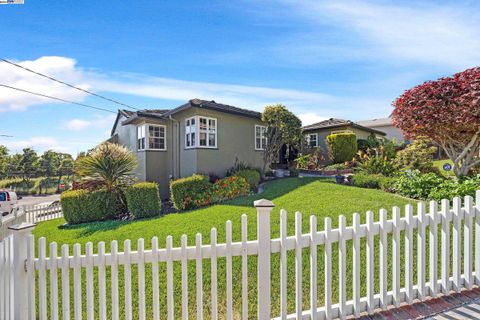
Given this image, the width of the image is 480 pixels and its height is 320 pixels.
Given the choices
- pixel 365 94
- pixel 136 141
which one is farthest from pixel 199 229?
pixel 136 141

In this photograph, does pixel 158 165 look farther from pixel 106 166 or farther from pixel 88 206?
pixel 88 206

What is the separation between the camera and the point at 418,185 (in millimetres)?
7797

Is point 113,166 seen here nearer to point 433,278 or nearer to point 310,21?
point 310,21

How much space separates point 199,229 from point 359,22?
6764mm

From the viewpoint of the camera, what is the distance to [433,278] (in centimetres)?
318

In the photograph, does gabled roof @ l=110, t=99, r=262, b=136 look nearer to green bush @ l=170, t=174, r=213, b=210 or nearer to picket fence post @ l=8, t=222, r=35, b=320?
green bush @ l=170, t=174, r=213, b=210

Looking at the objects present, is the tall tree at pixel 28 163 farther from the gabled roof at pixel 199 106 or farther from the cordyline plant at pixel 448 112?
the cordyline plant at pixel 448 112

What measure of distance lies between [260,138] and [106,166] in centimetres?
846

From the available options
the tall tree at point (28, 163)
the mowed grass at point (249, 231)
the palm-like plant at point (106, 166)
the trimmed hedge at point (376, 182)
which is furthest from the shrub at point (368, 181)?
the tall tree at point (28, 163)

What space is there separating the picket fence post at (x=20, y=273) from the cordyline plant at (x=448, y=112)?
10.1m

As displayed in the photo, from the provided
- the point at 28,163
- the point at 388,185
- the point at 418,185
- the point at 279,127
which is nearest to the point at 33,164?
the point at 28,163

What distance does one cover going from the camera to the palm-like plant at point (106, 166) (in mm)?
11078

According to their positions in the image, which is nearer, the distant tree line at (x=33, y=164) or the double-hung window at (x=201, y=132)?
the double-hung window at (x=201, y=132)

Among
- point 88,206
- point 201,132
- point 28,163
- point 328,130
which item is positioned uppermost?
point 328,130
